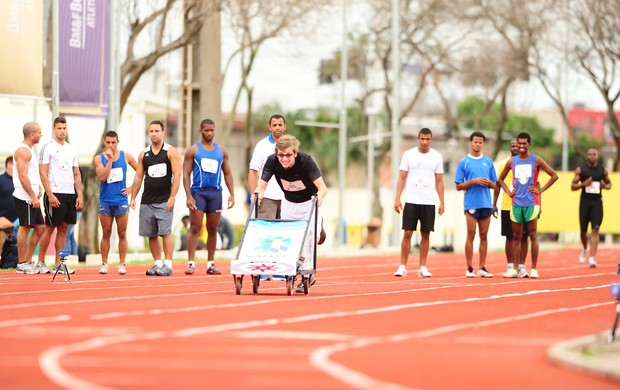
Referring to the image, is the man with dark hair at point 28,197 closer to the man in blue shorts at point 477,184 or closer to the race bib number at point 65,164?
the race bib number at point 65,164

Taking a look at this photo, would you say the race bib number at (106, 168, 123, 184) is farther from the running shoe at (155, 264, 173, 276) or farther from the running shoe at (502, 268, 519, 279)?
the running shoe at (502, 268, 519, 279)

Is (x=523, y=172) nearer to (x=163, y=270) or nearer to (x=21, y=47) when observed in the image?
(x=163, y=270)

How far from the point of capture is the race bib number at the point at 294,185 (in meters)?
18.0

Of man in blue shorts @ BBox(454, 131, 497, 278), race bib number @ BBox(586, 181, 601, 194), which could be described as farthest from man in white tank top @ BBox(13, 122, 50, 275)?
race bib number @ BBox(586, 181, 601, 194)

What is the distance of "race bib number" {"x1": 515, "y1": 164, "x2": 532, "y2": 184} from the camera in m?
22.8

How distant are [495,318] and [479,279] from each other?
827 cm

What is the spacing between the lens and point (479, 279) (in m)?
22.8

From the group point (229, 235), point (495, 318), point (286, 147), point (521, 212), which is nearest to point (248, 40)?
point (229, 235)

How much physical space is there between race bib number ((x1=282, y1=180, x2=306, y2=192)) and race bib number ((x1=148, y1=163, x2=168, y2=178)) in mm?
3720

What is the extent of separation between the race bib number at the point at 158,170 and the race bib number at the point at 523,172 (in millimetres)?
5218

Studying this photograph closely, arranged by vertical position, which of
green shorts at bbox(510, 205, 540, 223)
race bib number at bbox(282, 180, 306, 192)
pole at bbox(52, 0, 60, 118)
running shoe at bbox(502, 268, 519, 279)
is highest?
pole at bbox(52, 0, 60, 118)

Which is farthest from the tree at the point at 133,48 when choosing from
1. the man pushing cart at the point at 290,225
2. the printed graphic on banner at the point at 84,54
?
the man pushing cart at the point at 290,225

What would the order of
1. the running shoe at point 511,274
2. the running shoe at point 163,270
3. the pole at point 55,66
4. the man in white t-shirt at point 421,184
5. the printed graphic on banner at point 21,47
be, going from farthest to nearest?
the pole at point 55,66 < the printed graphic on banner at point 21,47 < the running shoe at point 511,274 < the man in white t-shirt at point 421,184 < the running shoe at point 163,270

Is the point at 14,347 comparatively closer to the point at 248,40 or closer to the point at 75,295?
the point at 75,295
